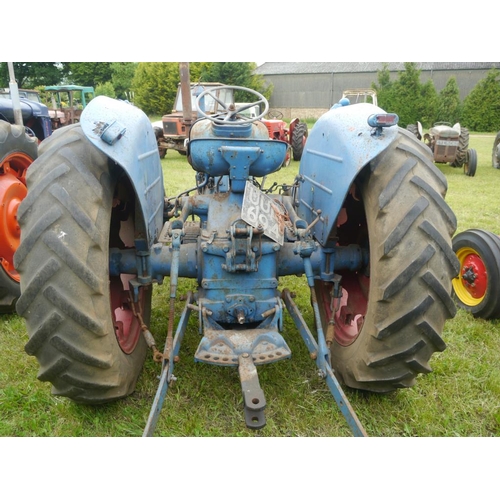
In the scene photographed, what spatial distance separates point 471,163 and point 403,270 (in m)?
9.87

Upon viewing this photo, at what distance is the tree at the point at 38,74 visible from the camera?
937 inches

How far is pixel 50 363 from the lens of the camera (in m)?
1.85

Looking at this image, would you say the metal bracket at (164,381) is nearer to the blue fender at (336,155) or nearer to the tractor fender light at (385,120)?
the blue fender at (336,155)

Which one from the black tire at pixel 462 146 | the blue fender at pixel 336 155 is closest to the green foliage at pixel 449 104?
the black tire at pixel 462 146

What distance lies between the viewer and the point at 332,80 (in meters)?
26.6

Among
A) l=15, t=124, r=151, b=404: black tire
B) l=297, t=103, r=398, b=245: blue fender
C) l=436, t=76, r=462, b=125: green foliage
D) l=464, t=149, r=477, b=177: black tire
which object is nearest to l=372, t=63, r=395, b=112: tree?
l=436, t=76, r=462, b=125: green foliage

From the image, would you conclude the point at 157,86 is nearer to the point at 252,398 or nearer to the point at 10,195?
the point at 10,195

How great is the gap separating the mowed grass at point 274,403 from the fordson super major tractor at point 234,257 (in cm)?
20

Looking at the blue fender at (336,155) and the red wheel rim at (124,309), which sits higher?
the blue fender at (336,155)

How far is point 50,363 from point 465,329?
272 centimetres

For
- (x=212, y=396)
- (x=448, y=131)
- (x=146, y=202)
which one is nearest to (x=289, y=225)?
(x=146, y=202)

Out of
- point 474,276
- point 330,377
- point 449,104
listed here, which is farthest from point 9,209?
point 449,104

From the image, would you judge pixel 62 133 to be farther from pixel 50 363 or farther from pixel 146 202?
pixel 50 363

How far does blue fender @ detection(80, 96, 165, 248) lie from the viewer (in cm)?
195
